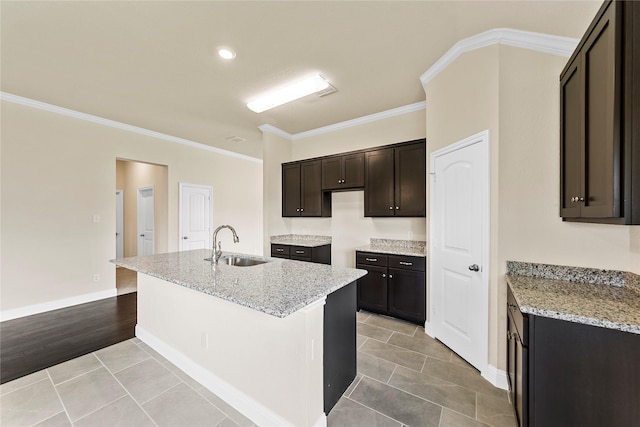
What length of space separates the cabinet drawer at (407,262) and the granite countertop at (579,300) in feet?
3.52

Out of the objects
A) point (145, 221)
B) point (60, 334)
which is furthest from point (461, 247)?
point (145, 221)

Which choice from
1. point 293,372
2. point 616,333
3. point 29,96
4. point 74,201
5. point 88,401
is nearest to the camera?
point 616,333

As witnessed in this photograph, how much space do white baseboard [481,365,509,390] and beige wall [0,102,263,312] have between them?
5.20 m

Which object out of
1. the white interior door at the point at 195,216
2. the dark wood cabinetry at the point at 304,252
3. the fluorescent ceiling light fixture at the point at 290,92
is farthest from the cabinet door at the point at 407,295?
the white interior door at the point at 195,216

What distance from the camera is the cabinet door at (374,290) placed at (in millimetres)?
3291

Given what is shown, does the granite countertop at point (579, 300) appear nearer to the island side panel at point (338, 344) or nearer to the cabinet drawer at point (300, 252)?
the island side panel at point (338, 344)

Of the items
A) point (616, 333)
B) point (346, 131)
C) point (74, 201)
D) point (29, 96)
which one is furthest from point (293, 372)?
point (29, 96)

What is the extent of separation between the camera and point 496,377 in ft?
6.63

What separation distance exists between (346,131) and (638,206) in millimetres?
3578

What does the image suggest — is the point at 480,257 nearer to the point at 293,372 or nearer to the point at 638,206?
the point at 638,206

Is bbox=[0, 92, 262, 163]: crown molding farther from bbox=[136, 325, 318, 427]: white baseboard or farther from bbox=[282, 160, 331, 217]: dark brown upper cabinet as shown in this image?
bbox=[136, 325, 318, 427]: white baseboard

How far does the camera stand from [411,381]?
206 cm

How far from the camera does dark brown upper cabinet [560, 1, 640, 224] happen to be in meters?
1.25

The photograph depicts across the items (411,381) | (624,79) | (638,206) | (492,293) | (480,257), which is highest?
(624,79)
